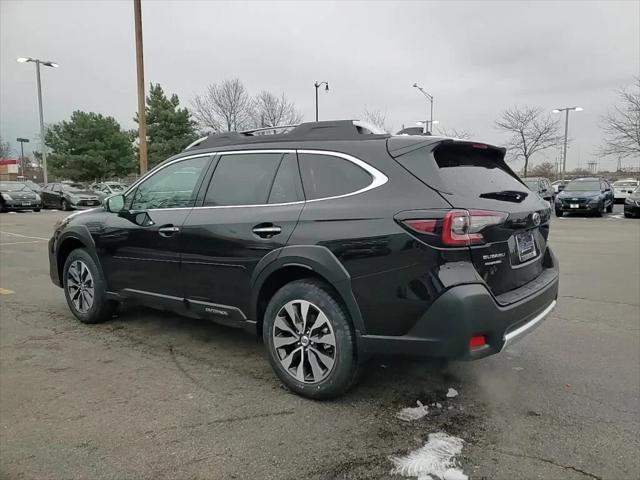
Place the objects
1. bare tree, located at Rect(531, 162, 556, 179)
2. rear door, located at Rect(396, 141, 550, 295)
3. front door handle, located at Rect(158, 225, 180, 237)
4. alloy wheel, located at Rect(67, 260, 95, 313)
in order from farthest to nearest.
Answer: bare tree, located at Rect(531, 162, 556, 179)
alloy wheel, located at Rect(67, 260, 95, 313)
front door handle, located at Rect(158, 225, 180, 237)
rear door, located at Rect(396, 141, 550, 295)

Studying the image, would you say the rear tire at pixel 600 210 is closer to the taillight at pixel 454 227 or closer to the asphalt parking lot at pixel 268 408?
the asphalt parking lot at pixel 268 408

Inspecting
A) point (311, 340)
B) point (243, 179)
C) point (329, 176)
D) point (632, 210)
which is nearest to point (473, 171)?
point (329, 176)

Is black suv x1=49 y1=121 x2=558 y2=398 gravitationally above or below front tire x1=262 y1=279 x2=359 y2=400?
above

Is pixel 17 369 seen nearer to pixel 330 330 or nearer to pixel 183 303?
pixel 183 303

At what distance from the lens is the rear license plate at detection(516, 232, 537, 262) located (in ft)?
10.6

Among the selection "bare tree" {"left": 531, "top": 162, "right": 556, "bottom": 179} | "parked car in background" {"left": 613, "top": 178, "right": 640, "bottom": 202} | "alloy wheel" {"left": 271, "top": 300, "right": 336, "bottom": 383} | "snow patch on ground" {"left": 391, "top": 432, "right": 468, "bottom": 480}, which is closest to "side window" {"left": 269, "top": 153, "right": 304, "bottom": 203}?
"alloy wheel" {"left": 271, "top": 300, "right": 336, "bottom": 383}

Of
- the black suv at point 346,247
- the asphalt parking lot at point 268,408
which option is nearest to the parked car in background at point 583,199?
the asphalt parking lot at point 268,408

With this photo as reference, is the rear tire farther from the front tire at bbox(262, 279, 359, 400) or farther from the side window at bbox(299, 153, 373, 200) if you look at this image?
the front tire at bbox(262, 279, 359, 400)

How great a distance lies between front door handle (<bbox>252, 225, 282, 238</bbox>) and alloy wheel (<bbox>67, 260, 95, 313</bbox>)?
2.28 meters

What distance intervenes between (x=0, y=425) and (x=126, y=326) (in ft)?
6.44

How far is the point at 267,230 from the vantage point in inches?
135

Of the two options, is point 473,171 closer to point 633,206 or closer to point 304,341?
point 304,341

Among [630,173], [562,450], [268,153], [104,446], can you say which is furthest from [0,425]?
[630,173]

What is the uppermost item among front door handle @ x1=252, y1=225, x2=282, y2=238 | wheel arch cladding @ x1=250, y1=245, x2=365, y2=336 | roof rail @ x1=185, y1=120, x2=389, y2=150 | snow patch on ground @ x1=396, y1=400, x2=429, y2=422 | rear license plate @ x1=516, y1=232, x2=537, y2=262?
roof rail @ x1=185, y1=120, x2=389, y2=150
